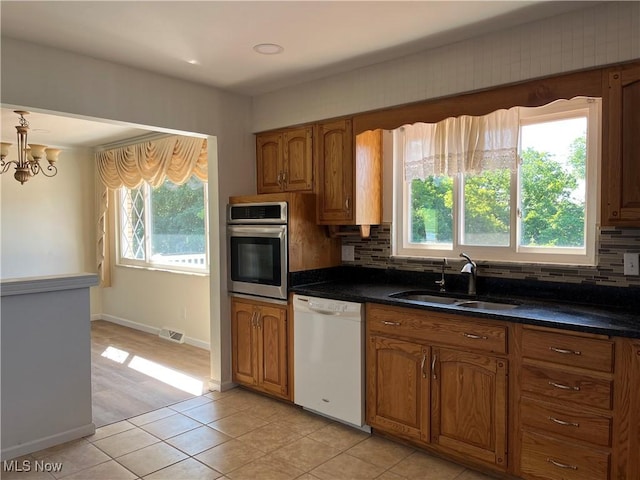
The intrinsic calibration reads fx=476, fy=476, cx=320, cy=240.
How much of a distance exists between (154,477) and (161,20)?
2.40 m

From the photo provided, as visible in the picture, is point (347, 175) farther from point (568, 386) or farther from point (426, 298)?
point (568, 386)

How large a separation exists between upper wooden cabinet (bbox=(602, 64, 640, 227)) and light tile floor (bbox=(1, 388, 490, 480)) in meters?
1.54

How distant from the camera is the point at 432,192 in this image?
11.3 feet

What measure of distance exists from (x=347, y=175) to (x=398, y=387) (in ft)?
4.85

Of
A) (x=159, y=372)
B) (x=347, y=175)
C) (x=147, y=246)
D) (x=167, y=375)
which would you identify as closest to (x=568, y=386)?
(x=347, y=175)

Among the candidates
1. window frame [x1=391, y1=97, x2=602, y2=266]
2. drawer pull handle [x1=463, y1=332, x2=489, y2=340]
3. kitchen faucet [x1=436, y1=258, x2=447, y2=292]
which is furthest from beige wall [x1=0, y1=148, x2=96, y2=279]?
drawer pull handle [x1=463, y1=332, x2=489, y2=340]

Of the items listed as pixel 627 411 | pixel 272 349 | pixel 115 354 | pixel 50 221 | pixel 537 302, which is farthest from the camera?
pixel 50 221

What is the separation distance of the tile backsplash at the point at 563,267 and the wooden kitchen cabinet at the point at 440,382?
0.66 metres

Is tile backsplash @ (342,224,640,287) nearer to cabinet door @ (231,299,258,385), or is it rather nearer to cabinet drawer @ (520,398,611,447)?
cabinet drawer @ (520,398,611,447)

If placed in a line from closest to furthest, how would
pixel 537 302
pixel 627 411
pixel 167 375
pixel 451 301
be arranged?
1. pixel 627 411
2. pixel 537 302
3. pixel 451 301
4. pixel 167 375

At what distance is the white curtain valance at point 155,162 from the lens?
15.7 ft

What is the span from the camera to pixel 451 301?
312cm

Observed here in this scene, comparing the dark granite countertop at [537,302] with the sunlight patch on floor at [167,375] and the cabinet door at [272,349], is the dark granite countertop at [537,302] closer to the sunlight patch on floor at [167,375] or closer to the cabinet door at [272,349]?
the cabinet door at [272,349]

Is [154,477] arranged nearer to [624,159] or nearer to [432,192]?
[432,192]
